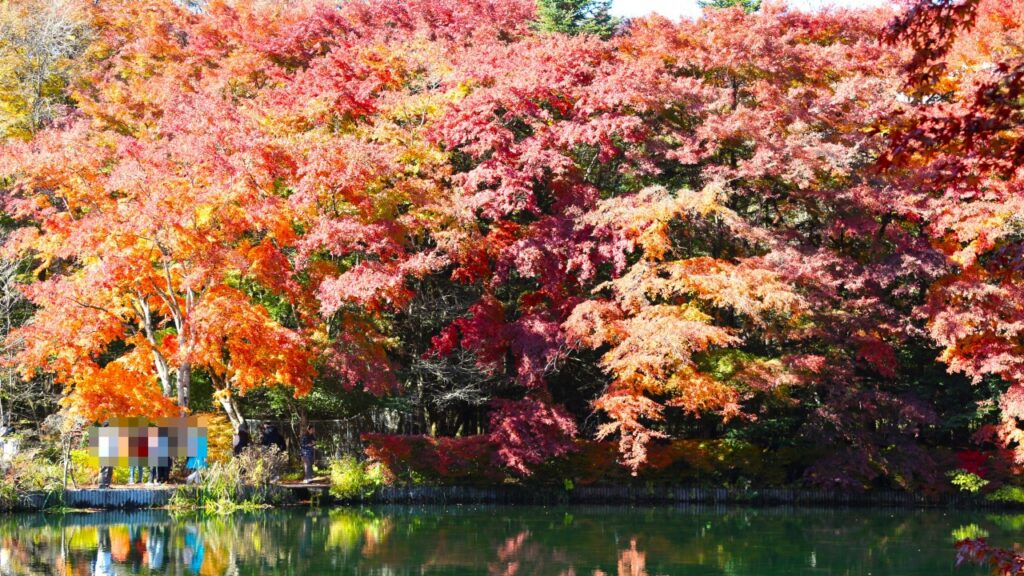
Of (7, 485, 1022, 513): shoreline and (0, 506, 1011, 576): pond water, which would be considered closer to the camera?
(0, 506, 1011, 576): pond water

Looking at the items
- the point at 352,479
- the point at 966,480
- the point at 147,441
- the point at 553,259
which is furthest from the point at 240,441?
the point at 966,480

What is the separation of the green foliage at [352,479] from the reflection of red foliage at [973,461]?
10217 millimetres

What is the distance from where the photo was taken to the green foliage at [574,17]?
25109 millimetres

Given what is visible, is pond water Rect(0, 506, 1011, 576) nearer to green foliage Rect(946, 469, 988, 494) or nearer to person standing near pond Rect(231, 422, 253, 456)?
green foliage Rect(946, 469, 988, 494)

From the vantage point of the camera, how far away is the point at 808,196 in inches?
787

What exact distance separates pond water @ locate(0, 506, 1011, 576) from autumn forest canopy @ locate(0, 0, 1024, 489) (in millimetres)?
1867

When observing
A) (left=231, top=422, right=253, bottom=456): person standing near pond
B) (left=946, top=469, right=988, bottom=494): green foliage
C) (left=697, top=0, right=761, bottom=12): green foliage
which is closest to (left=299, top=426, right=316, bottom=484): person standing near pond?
(left=231, top=422, right=253, bottom=456): person standing near pond

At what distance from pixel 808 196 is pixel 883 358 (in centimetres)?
315

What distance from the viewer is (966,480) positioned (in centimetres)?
1934

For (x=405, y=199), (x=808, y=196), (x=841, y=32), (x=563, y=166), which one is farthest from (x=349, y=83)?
(x=841, y=32)

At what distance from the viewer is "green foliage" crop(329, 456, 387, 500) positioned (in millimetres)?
18172

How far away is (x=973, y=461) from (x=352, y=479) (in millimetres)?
10953

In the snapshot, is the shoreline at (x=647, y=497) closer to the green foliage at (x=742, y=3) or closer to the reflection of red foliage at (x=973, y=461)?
the reflection of red foliage at (x=973, y=461)

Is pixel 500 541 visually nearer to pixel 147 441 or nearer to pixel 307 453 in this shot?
pixel 147 441
